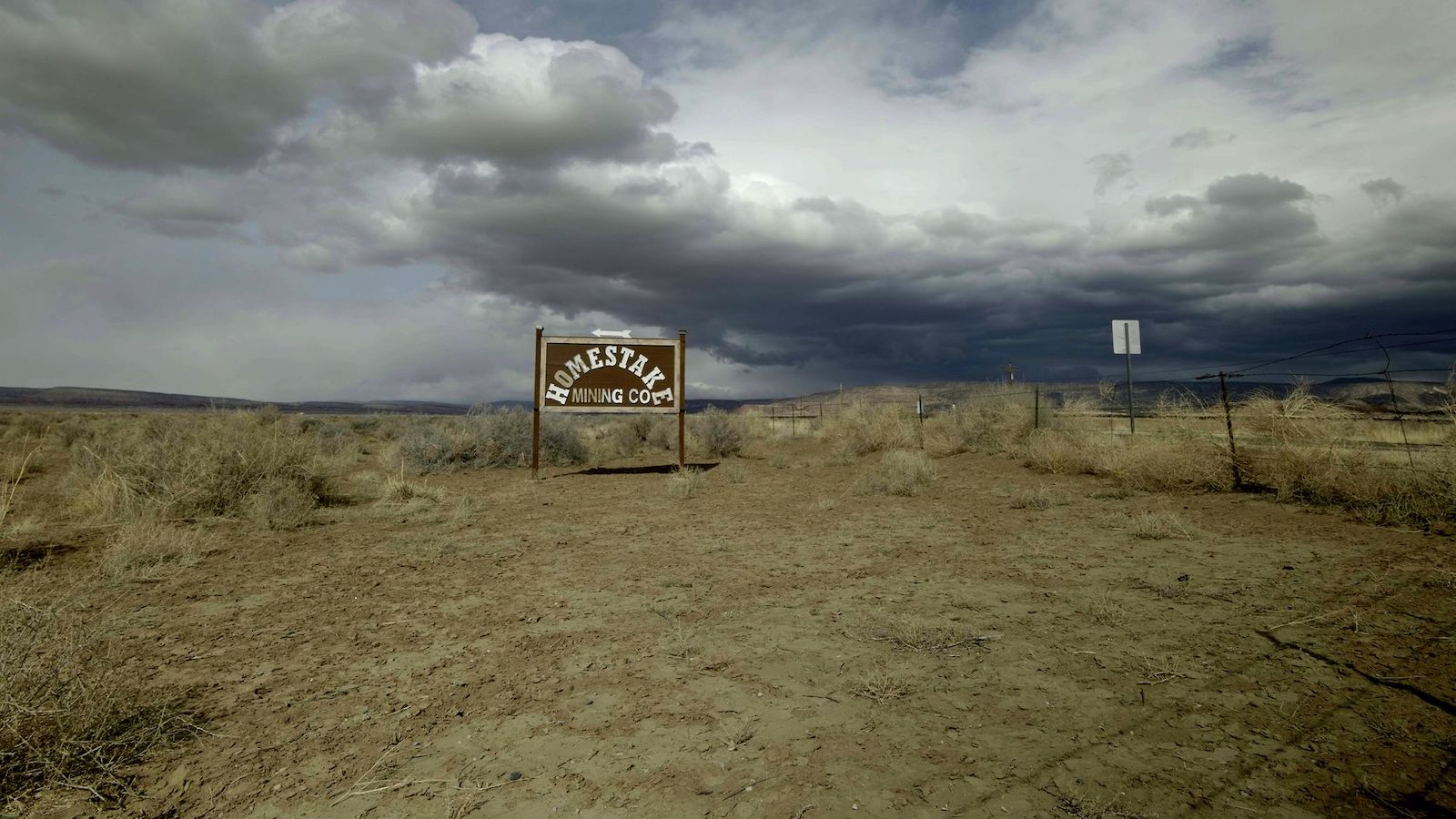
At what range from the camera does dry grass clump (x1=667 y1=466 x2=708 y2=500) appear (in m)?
14.3

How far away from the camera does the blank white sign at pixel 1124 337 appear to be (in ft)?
63.2

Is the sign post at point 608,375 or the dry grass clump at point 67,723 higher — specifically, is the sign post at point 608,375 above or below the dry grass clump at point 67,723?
above

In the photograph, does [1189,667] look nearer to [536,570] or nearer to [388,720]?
[388,720]

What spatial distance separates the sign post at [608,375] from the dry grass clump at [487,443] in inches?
118

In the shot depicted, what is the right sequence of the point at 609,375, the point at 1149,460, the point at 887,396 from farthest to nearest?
the point at 887,396 < the point at 609,375 < the point at 1149,460

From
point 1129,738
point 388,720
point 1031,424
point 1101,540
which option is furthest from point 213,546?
point 1031,424

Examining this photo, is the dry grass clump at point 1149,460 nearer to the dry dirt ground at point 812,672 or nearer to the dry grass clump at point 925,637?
the dry dirt ground at point 812,672

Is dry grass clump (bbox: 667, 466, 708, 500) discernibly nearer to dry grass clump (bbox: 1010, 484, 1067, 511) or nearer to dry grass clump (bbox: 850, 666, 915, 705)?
dry grass clump (bbox: 1010, 484, 1067, 511)

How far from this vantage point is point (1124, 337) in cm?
1947

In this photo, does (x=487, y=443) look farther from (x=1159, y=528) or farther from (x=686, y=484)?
(x=1159, y=528)

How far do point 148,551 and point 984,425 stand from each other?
18.6 meters

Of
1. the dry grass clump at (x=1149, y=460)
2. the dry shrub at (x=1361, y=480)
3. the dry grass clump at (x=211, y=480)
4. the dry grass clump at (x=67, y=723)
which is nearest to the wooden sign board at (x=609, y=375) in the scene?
the dry grass clump at (x=211, y=480)

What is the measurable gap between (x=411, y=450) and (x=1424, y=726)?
20045 mm

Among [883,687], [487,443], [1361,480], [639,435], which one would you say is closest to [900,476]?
[1361,480]
